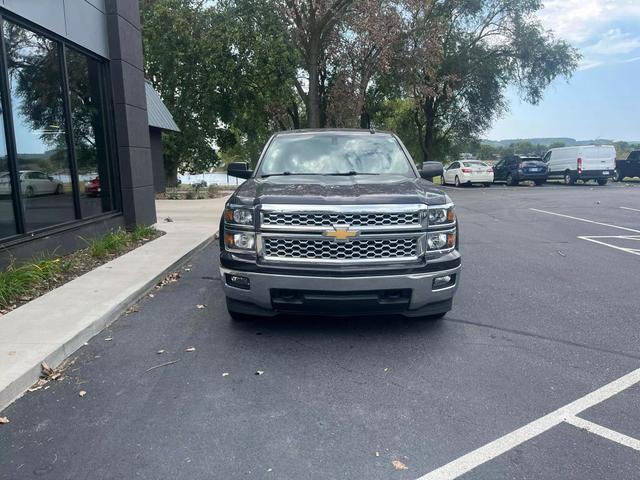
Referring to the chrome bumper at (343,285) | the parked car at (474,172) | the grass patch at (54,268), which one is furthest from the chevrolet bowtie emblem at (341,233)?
the parked car at (474,172)

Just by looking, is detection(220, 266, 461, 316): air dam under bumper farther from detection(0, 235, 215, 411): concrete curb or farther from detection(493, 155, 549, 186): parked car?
detection(493, 155, 549, 186): parked car

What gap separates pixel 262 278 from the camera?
4.02 m

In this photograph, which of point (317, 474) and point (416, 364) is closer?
point (317, 474)

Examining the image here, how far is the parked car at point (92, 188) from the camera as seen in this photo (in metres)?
8.48

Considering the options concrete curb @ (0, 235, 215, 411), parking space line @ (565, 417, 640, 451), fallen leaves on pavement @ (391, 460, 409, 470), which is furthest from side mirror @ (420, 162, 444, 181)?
fallen leaves on pavement @ (391, 460, 409, 470)

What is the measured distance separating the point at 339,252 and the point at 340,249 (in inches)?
1.0

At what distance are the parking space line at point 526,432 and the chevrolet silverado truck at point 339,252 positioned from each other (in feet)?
4.27

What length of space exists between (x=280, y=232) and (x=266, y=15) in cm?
2243

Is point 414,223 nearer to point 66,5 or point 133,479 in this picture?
point 133,479

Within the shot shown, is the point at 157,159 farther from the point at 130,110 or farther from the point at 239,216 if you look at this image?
the point at 239,216

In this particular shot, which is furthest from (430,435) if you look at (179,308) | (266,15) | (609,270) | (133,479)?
(266,15)

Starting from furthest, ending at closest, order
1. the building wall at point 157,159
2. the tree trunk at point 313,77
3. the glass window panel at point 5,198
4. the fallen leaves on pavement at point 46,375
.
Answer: the tree trunk at point 313,77, the building wall at point 157,159, the glass window panel at point 5,198, the fallen leaves on pavement at point 46,375

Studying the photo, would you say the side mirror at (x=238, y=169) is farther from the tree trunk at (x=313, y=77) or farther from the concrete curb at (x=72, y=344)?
the tree trunk at (x=313, y=77)

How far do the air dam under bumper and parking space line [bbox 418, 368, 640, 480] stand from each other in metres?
1.30
